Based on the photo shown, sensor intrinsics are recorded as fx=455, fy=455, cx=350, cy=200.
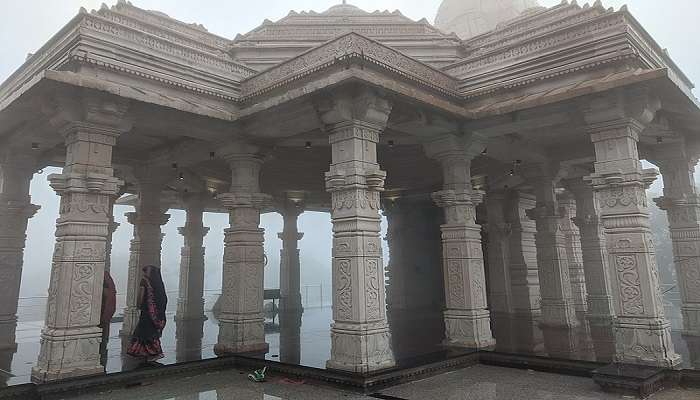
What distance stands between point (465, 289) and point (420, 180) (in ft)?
23.4

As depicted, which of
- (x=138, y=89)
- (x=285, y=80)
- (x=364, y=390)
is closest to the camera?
(x=364, y=390)

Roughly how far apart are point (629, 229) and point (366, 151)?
4.56 meters

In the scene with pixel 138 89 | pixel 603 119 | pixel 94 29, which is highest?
pixel 94 29

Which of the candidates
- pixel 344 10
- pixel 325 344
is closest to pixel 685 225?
pixel 325 344

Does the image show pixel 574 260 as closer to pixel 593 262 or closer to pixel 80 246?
pixel 593 262

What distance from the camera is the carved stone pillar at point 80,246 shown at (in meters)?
7.02

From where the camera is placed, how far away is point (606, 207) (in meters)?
7.85

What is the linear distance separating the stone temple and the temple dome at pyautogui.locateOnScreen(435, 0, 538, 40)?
9315 mm

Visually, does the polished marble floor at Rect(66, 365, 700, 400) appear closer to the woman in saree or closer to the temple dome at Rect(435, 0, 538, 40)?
the woman in saree

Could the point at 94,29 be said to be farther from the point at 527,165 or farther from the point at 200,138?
the point at 527,165

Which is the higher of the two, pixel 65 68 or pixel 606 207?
pixel 65 68

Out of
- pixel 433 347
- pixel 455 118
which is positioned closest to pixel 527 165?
pixel 455 118

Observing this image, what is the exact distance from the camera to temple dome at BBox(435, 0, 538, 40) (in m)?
21.7

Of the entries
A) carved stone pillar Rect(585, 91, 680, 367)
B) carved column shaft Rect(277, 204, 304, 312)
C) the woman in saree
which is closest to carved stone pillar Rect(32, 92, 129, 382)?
the woman in saree
